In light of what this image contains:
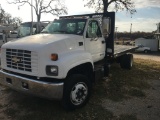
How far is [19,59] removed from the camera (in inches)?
197

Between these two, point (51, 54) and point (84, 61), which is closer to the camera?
point (51, 54)

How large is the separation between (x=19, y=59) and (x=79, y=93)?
168 cm

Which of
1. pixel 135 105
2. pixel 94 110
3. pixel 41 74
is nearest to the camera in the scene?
pixel 41 74

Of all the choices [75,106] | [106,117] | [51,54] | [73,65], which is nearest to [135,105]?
[106,117]

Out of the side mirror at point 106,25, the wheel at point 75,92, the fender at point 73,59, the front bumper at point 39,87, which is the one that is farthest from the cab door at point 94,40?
the front bumper at point 39,87

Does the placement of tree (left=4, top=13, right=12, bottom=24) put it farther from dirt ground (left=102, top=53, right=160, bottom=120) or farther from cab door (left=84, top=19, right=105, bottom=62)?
dirt ground (left=102, top=53, right=160, bottom=120)

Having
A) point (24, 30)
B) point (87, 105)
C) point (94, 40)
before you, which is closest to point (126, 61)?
point (94, 40)

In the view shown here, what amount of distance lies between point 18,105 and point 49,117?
1.16 metres

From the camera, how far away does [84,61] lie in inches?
215

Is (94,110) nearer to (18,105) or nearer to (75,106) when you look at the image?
(75,106)

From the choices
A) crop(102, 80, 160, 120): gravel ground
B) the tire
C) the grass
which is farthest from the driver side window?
the tire

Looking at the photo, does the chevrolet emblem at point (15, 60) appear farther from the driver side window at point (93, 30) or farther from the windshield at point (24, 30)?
the windshield at point (24, 30)

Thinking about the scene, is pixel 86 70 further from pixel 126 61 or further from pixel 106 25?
pixel 126 61

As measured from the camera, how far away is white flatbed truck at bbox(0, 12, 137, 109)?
4.68 m
